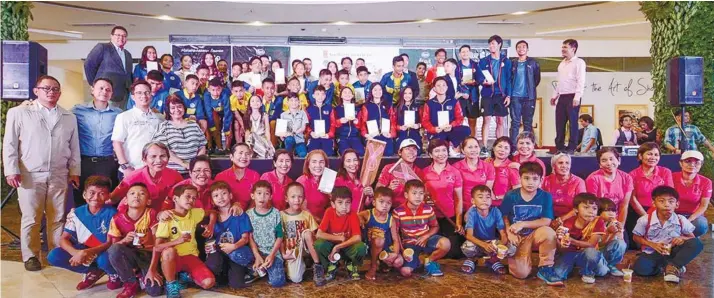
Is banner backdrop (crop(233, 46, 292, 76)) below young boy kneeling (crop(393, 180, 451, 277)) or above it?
above

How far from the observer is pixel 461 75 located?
21.9ft

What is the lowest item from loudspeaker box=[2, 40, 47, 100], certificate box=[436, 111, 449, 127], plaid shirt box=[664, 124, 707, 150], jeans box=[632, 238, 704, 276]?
jeans box=[632, 238, 704, 276]

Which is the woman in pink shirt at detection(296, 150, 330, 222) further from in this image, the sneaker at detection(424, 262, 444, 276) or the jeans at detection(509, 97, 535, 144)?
the jeans at detection(509, 97, 535, 144)

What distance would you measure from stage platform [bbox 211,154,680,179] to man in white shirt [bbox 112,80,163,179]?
0.66 m

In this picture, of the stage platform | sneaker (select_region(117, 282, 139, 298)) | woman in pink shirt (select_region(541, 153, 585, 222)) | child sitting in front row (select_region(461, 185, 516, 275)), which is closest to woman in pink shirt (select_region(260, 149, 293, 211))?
the stage platform

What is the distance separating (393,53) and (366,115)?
4.66 metres

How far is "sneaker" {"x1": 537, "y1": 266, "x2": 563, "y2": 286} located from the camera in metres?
3.69

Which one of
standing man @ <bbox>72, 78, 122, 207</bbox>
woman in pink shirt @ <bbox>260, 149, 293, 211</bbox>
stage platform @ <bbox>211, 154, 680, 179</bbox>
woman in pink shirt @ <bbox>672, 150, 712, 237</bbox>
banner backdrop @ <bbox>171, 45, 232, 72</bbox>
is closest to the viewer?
woman in pink shirt @ <bbox>260, 149, 293, 211</bbox>

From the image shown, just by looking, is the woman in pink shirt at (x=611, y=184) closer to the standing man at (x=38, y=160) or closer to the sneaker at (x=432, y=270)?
the sneaker at (x=432, y=270)

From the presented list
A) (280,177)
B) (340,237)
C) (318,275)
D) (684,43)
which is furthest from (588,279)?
(684,43)

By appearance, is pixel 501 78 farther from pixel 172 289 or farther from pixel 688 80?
pixel 172 289

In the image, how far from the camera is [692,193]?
4301 mm

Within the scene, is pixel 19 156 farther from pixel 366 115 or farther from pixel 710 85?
pixel 710 85

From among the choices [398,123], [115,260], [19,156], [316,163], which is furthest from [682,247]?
[19,156]
